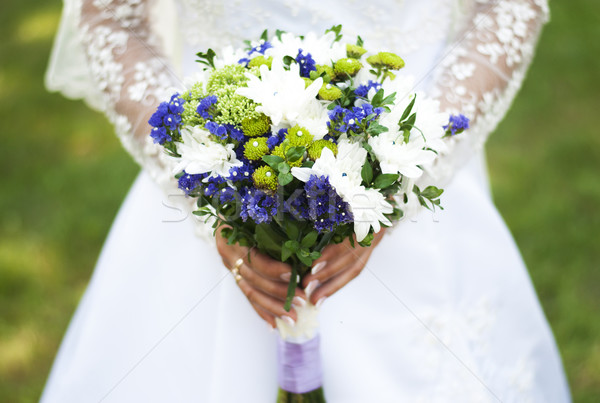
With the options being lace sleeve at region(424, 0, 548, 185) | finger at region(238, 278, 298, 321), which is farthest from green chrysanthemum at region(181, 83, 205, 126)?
lace sleeve at region(424, 0, 548, 185)

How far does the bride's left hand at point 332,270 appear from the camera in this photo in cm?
144

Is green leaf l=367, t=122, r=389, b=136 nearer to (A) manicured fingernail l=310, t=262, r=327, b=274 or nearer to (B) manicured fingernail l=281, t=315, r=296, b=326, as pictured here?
(A) manicured fingernail l=310, t=262, r=327, b=274

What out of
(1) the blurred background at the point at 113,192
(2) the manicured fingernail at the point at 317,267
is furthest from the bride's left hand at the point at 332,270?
(1) the blurred background at the point at 113,192

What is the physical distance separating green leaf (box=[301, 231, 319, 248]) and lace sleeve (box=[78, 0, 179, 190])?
651 millimetres

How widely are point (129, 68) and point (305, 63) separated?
31.7 inches

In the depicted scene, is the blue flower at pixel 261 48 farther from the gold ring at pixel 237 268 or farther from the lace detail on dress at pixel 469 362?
the lace detail on dress at pixel 469 362

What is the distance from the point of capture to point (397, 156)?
1147 mm

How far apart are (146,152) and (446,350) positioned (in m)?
1.11

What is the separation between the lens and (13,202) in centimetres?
396

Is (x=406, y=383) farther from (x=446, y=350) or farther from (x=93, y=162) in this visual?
(x=93, y=162)

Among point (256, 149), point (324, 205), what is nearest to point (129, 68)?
point (256, 149)

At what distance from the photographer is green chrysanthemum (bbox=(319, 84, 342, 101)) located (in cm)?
118

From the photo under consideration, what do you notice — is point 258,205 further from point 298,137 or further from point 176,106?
point 176,106

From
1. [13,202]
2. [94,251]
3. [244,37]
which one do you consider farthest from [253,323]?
[13,202]
